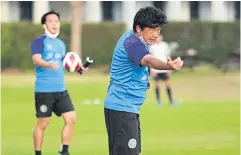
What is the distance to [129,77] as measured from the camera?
8.94 m

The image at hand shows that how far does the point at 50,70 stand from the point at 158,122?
6850mm

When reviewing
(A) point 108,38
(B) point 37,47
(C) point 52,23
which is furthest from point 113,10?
(B) point 37,47

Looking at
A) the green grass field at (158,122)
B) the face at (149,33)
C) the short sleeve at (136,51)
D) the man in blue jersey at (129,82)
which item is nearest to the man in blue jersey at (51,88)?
the green grass field at (158,122)

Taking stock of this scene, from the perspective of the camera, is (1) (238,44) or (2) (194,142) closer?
(2) (194,142)

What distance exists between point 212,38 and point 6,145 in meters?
32.4

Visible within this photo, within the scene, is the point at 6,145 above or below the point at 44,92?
below

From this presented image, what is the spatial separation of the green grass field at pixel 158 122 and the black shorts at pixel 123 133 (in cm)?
466

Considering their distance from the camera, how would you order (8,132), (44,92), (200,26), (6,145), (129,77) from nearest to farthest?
1. (129,77)
2. (44,92)
3. (6,145)
4. (8,132)
5. (200,26)

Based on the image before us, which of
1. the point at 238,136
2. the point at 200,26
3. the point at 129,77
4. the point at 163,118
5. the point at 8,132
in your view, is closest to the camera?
the point at 129,77

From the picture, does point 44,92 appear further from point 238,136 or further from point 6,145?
point 238,136

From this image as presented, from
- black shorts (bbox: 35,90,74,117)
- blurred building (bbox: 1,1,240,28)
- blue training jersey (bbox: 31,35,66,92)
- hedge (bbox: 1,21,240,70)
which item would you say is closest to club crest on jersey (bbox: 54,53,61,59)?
blue training jersey (bbox: 31,35,66,92)

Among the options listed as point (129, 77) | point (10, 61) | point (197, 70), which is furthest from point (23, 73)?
point (129, 77)

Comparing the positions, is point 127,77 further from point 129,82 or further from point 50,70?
point 50,70

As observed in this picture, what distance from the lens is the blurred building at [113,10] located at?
5869 cm
